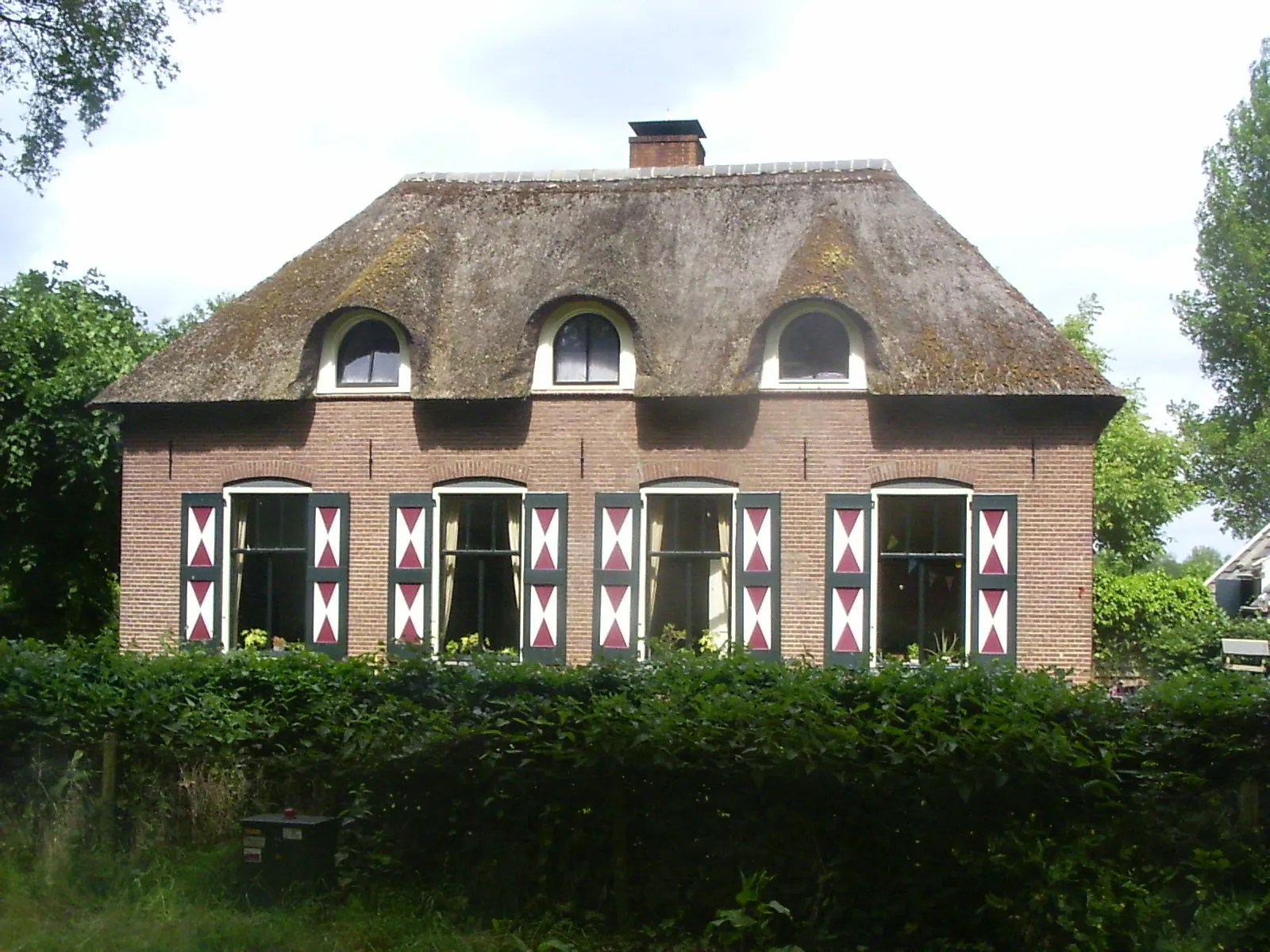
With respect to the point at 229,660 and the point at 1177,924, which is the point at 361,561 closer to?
the point at 229,660

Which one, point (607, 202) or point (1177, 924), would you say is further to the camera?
point (607, 202)

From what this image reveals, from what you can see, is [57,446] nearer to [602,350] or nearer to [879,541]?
[602,350]

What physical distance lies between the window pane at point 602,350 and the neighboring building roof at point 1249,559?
54.1ft

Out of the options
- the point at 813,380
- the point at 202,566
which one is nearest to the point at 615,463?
the point at 813,380

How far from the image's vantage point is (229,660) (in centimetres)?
775

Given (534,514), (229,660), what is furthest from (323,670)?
(534,514)

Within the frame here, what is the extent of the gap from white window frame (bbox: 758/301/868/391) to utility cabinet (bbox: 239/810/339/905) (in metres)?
8.24

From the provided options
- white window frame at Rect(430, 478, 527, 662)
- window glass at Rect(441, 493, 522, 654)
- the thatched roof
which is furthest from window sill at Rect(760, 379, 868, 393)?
window glass at Rect(441, 493, 522, 654)

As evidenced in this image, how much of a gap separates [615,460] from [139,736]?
7490 mm

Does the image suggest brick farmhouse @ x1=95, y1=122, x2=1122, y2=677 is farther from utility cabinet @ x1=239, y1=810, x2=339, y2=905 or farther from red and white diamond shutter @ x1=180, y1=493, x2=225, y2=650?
utility cabinet @ x1=239, y1=810, x2=339, y2=905

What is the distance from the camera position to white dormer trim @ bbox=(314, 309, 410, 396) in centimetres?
1467

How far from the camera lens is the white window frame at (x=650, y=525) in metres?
13.9

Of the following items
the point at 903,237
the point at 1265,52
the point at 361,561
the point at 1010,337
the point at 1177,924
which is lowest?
the point at 1177,924

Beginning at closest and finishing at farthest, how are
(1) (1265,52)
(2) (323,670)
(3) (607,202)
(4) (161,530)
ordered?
(2) (323,670) → (4) (161,530) → (3) (607,202) → (1) (1265,52)
